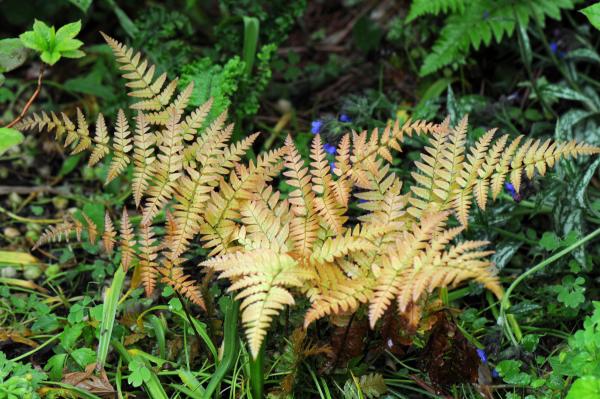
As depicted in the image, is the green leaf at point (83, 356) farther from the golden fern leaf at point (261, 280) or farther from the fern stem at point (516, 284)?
the fern stem at point (516, 284)

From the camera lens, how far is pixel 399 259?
1824 mm

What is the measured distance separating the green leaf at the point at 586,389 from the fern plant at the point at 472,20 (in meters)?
1.69

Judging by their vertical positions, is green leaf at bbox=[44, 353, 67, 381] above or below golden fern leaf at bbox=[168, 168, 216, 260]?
below

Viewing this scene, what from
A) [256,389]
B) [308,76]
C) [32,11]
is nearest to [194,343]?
[256,389]

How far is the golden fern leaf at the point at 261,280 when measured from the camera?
166 cm

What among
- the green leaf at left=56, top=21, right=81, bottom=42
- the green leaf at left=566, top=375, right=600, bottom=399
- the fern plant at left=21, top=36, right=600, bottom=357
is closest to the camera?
the green leaf at left=566, top=375, right=600, bottom=399

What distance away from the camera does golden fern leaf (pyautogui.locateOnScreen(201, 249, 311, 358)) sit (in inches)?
65.4

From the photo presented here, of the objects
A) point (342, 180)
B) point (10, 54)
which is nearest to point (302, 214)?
point (342, 180)

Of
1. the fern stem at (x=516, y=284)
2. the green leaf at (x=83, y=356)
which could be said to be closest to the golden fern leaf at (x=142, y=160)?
the green leaf at (x=83, y=356)

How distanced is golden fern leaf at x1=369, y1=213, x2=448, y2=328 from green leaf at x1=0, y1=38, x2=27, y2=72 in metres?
1.38

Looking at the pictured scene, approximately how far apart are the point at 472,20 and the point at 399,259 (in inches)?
65.1

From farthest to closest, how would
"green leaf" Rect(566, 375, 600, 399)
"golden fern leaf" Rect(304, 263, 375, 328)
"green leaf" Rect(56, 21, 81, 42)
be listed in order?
1. "green leaf" Rect(56, 21, 81, 42)
2. "golden fern leaf" Rect(304, 263, 375, 328)
3. "green leaf" Rect(566, 375, 600, 399)

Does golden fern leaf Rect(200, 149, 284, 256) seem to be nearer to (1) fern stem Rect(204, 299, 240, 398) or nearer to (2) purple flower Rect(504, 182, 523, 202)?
(1) fern stem Rect(204, 299, 240, 398)

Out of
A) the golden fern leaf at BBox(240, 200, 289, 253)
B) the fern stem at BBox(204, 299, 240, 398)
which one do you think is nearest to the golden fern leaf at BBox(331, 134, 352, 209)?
the golden fern leaf at BBox(240, 200, 289, 253)
